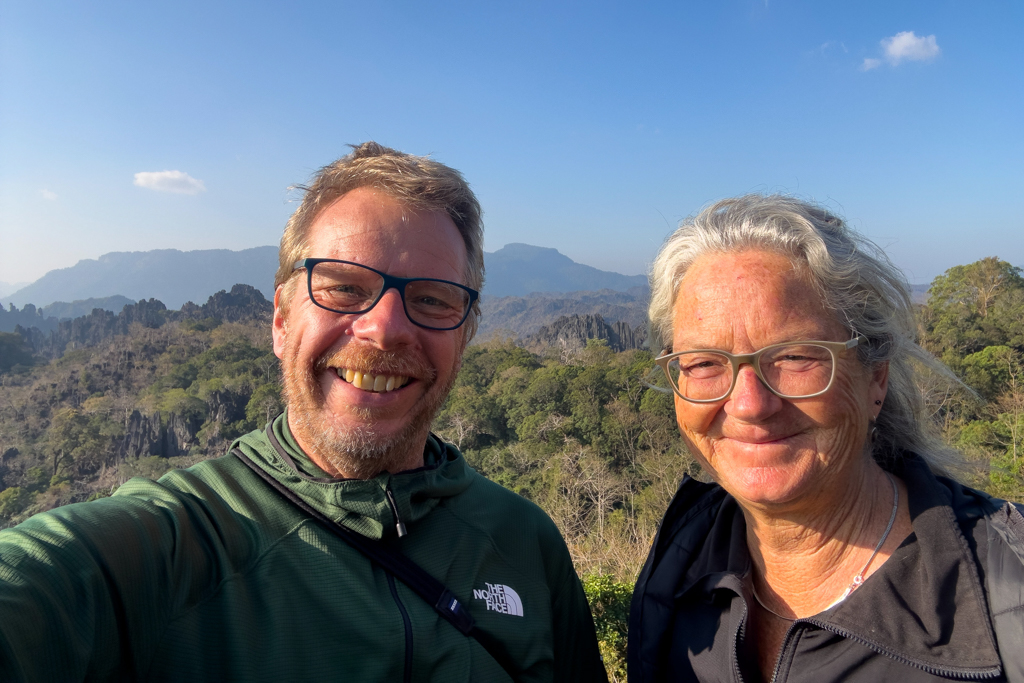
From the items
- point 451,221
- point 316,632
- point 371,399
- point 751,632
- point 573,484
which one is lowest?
point 573,484

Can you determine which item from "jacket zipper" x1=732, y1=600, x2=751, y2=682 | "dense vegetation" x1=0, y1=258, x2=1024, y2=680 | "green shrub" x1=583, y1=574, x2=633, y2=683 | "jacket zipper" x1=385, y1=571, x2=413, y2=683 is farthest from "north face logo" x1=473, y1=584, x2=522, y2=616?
"green shrub" x1=583, y1=574, x2=633, y2=683

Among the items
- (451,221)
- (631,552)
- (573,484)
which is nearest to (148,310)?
Result: (573,484)

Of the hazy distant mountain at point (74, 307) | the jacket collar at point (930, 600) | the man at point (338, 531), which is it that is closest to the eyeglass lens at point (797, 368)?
the jacket collar at point (930, 600)

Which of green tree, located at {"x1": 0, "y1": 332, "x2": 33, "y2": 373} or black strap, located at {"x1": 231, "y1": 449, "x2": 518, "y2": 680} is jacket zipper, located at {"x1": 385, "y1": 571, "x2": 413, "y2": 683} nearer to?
black strap, located at {"x1": 231, "y1": 449, "x2": 518, "y2": 680}

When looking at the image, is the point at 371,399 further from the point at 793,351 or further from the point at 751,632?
the point at 751,632

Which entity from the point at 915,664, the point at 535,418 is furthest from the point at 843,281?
the point at 535,418

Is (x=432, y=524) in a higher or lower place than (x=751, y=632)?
higher

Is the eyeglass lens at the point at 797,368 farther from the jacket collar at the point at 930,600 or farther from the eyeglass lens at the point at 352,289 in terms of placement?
the eyeglass lens at the point at 352,289
